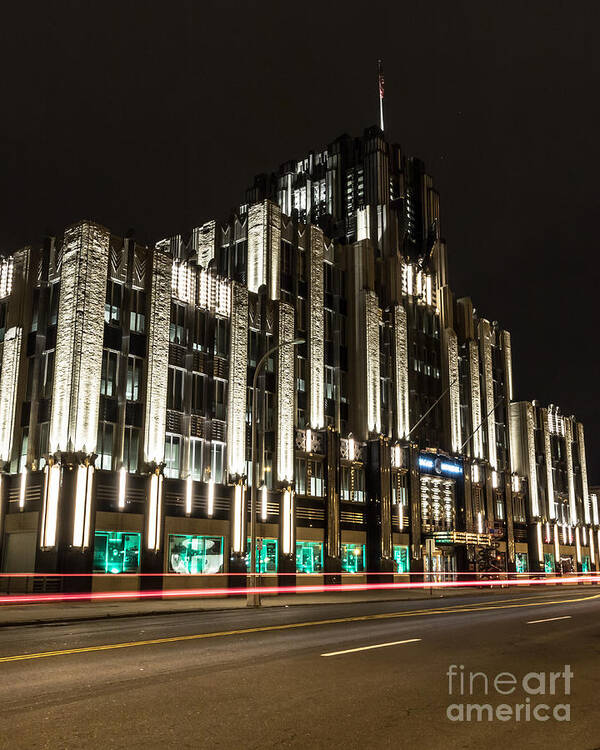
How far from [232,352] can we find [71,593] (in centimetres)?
1780

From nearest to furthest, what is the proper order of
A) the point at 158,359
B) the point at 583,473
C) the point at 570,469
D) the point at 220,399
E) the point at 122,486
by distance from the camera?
the point at 122,486, the point at 158,359, the point at 220,399, the point at 570,469, the point at 583,473

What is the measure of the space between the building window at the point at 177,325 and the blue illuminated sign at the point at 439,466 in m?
24.9

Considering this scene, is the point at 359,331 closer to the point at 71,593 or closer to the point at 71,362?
the point at 71,362

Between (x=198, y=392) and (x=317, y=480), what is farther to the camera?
(x=317, y=480)

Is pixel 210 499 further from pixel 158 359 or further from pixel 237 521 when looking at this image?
pixel 158 359

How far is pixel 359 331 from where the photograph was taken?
5991cm

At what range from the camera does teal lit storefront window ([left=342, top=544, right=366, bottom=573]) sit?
54.5 metres

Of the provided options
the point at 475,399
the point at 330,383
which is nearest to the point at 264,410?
the point at 330,383

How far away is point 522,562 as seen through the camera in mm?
74312

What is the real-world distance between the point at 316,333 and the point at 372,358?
18.1 ft

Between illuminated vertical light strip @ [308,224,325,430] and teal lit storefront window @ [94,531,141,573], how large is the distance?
57.3 ft

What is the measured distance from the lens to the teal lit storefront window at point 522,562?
241 ft

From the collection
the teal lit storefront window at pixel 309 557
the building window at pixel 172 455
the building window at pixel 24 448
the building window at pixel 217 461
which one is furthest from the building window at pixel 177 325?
the teal lit storefront window at pixel 309 557

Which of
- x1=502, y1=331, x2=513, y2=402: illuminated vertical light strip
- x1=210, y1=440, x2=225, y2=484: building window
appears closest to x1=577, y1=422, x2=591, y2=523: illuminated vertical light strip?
x1=502, y1=331, x2=513, y2=402: illuminated vertical light strip
